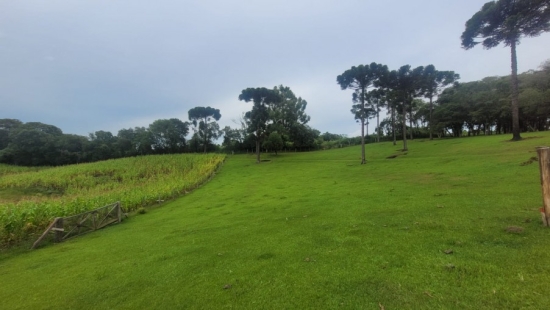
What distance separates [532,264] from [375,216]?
4.16m

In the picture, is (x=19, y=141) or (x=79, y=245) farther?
(x=19, y=141)

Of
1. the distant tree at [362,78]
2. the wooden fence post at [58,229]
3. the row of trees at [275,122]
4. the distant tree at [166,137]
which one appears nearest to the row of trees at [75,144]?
the distant tree at [166,137]

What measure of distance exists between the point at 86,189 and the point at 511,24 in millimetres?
45023

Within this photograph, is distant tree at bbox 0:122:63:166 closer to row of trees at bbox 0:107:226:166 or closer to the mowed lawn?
row of trees at bbox 0:107:226:166

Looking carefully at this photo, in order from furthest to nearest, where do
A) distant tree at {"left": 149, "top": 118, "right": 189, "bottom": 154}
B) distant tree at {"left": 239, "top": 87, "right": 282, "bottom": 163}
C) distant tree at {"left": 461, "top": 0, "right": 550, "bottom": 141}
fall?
distant tree at {"left": 149, "top": 118, "right": 189, "bottom": 154}, distant tree at {"left": 239, "top": 87, "right": 282, "bottom": 163}, distant tree at {"left": 461, "top": 0, "right": 550, "bottom": 141}

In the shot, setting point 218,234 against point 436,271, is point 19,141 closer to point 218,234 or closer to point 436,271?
point 218,234

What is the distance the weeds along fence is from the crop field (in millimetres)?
1147

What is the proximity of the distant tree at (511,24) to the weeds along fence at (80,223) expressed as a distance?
1298 inches

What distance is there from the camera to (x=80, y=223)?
1148 centimetres

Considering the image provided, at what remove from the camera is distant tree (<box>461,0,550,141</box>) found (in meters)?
20.7

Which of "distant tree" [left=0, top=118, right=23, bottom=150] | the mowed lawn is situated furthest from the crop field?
"distant tree" [left=0, top=118, right=23, bottom=150]

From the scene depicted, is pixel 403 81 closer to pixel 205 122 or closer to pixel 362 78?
pixel 362 78

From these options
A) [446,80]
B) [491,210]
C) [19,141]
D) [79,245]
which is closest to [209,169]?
[79,245]

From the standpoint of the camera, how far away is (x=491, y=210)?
22.5 ft
